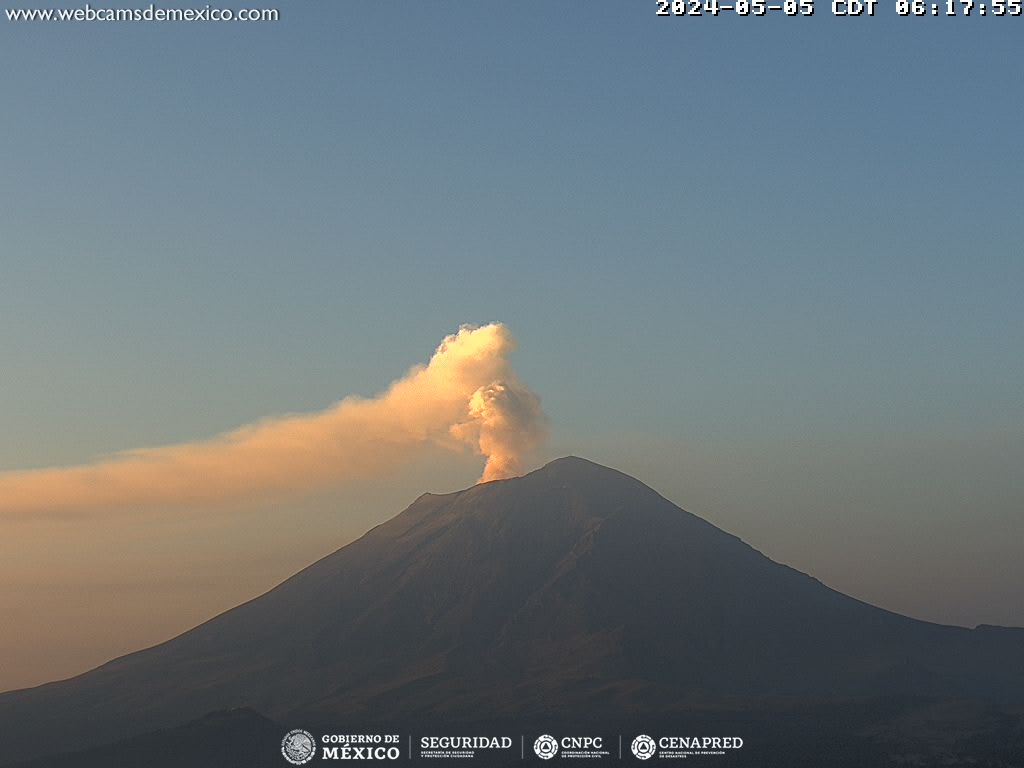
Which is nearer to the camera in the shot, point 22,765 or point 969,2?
point 969,2

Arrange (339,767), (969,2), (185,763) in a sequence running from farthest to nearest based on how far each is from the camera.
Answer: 1. (339,767)
2. (185,763)
3. (969,2)

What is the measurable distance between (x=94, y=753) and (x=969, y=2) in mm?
155483

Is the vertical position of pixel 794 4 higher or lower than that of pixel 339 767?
higher

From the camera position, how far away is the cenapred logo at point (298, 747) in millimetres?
182500

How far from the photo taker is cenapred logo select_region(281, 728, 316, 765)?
599 ft

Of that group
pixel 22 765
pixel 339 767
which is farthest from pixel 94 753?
pixel 339 767

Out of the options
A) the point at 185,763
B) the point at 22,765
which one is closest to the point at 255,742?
the point at 185,763

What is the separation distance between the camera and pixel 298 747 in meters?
187

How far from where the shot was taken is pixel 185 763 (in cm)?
18375

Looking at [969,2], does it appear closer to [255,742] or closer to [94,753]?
[255,742]

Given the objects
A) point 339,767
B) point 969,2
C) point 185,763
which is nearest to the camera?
point 969,2

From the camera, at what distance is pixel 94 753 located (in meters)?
195

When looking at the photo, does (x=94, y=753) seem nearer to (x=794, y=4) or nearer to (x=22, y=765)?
(x=22, y=765)

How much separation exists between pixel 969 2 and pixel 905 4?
4840mm
